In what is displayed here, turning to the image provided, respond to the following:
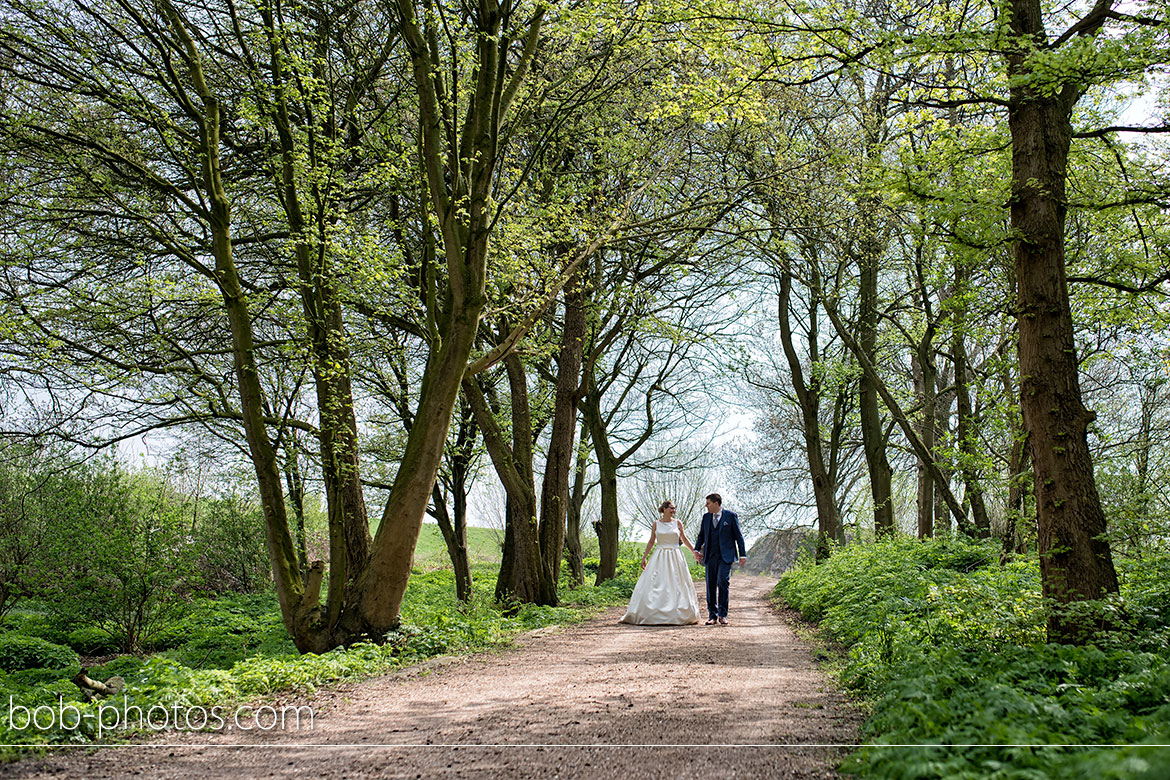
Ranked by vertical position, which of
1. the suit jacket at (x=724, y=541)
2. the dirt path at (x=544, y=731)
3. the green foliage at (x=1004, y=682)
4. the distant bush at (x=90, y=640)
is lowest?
the distant bush at (x=90, y=640)

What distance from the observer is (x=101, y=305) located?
9758 millimetres

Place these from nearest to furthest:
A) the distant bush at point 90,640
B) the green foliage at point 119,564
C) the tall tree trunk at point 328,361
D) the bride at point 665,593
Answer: the tall tree trunk at point 328,361, the green foliage at point 119,564, the distant bush at point 90,640, the bride at point 665,593

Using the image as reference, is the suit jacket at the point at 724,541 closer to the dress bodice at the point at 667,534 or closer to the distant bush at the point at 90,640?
the dress bodice at the point at 667,534

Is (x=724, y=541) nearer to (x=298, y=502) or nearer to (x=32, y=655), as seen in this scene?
(x=298, y=502)

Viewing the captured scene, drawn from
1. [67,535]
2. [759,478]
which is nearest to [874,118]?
[67,535]

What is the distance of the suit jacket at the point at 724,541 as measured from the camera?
40.6ft

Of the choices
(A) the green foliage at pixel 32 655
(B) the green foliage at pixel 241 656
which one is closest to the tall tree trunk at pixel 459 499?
(B) the green foliage at pixel 241 656

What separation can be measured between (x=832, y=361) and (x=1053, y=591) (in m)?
14.7

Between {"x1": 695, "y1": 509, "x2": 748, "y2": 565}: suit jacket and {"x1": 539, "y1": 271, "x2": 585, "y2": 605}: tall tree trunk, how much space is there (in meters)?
3.36

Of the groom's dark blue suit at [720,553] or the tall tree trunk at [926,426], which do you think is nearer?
the groom's dark blue suit at [720,553]

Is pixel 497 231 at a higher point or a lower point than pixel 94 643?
higher

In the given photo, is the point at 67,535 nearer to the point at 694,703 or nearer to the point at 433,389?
the point at 433,389

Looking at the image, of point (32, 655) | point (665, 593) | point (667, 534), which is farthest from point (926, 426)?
point (32, 655)

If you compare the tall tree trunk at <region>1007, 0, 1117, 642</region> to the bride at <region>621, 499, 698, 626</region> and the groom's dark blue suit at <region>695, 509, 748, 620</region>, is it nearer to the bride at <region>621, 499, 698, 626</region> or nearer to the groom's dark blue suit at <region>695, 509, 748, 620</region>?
the groom's dark blue suit at <region>695, 509, 748, 620</region>
